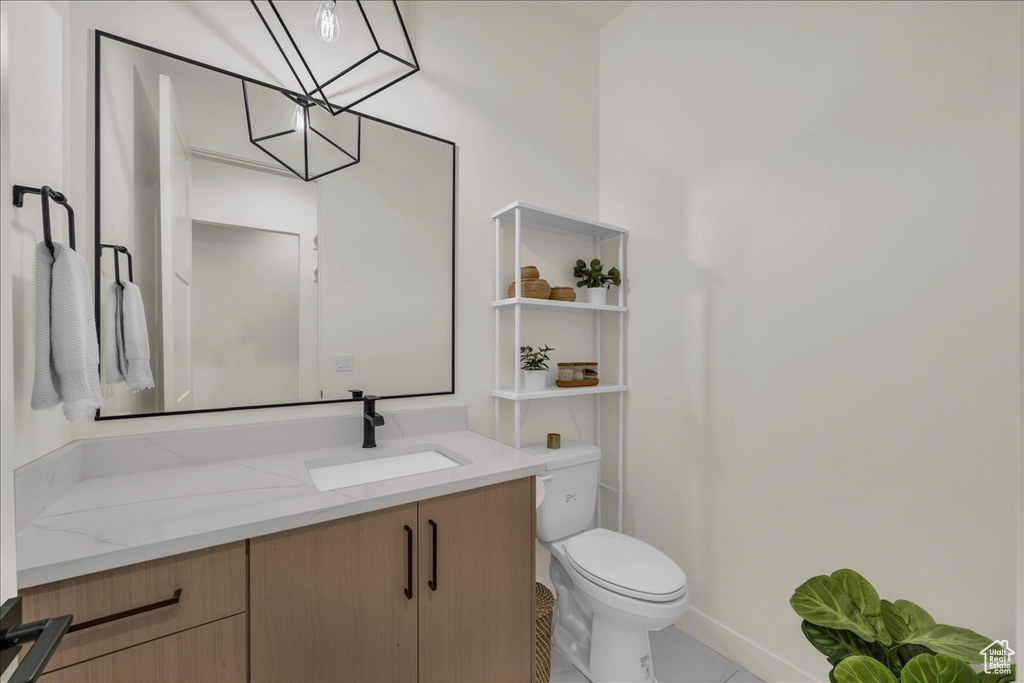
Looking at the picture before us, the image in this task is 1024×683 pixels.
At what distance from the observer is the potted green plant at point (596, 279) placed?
203 cm

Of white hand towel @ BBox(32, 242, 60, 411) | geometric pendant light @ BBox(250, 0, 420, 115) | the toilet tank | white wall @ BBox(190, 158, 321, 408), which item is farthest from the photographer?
the toilet tank

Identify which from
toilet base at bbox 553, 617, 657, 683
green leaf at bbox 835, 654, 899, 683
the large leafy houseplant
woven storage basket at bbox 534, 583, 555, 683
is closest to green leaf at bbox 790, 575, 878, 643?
the large leafy houseplant

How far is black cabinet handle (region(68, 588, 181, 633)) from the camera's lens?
760 millimetres

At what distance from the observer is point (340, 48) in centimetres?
157

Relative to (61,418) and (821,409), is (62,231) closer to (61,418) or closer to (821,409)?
(61,418)

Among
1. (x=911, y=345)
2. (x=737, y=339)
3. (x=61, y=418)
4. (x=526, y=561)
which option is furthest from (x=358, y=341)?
(x=911, y=345)

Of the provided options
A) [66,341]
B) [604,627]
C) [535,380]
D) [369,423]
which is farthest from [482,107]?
[604,627]

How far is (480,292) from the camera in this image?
1.89 metres

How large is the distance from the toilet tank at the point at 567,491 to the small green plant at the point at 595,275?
0.75m

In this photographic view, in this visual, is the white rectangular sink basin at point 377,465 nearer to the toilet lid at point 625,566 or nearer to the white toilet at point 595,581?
the white toilet at point 595,581

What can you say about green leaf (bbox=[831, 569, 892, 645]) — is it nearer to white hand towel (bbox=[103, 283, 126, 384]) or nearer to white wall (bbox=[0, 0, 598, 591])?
white wall (bbox=[0, 0, 598, 591])

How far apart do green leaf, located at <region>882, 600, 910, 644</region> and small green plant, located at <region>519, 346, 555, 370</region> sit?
1.25 metres

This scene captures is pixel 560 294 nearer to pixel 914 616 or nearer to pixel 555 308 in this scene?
pixel 555 308

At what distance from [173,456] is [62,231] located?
643 millimetres
